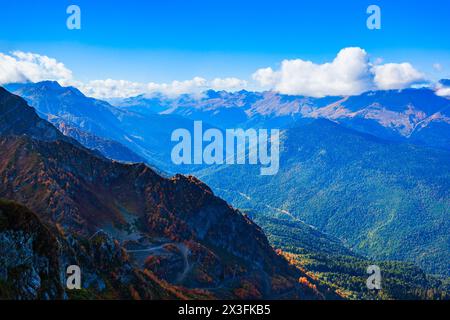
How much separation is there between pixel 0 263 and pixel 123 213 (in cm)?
13274

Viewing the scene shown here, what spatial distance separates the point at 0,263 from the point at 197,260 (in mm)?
124464

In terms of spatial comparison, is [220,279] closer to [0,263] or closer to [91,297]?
[91,297]

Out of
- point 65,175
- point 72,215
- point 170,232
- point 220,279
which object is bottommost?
point 220,279

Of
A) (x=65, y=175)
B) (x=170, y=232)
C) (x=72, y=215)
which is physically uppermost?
(x=65, y=175)

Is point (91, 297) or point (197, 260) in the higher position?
point (91, 297)

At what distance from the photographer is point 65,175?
183 m

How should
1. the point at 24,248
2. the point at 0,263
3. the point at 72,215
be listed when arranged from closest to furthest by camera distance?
the point at 0,263 → the point at 24,248 → the point at 72,215

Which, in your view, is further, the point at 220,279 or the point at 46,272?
the point at 220,279

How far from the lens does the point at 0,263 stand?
5862 cm

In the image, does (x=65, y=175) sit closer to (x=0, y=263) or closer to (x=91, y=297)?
(x=91, y=297)
